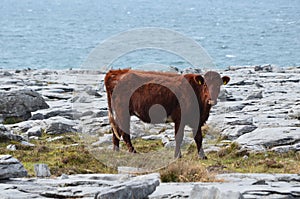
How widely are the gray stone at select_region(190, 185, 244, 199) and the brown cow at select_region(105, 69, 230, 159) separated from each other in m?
7.03

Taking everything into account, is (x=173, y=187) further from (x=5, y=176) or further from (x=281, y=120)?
(x=281, y=120)

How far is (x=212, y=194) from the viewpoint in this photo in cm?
1002

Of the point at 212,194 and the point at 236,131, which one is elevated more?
the point at 212,194

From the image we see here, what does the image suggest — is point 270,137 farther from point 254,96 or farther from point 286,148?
point 254,96

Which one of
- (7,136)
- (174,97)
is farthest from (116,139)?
(7,136)

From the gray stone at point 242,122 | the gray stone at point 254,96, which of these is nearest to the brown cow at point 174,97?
the gray stone at point 242,122

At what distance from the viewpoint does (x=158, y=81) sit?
17781mm

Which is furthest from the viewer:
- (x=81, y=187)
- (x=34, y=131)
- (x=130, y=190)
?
(x=34, y=131)

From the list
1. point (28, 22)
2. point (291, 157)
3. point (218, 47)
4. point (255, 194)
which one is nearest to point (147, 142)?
point (291, 157)

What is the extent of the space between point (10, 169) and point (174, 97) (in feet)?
18.3

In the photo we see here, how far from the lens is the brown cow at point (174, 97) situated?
57.2ft

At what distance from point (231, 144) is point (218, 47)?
87.2 m

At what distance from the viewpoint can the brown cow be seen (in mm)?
17422

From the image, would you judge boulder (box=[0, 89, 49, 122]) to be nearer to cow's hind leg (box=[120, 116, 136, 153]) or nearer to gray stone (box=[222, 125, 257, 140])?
cow's hind leg (box=[120, 116, 136, 153])
